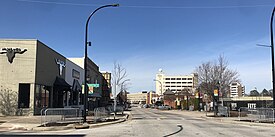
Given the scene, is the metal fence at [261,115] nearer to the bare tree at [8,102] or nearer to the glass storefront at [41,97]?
the glass storefront at [41,97]

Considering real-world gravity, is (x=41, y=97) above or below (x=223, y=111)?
above

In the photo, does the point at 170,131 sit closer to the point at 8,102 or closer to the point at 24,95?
the point at 24,95

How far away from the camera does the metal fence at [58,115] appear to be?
21.8 m

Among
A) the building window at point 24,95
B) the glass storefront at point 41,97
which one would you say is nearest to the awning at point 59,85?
the glass storefront at point 41,97

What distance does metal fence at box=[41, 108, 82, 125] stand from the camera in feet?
71.7

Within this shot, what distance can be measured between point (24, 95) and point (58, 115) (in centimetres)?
923

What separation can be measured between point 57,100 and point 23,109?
9356mm

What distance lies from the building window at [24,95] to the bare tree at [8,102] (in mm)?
618

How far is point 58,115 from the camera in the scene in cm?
2302

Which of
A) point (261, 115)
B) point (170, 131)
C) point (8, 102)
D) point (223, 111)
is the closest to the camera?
point (170, 131)

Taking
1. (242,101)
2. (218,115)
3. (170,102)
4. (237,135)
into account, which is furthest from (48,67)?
(170,102)

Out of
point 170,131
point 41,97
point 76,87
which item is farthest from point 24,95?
point 76,87

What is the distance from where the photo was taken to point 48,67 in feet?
114

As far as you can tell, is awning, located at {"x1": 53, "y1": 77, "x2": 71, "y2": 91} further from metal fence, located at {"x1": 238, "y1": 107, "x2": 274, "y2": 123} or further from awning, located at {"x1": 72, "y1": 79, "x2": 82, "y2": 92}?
metal fence, located at {"x1": 238, "y1": 107, "x2": 274, "y2": 123}
